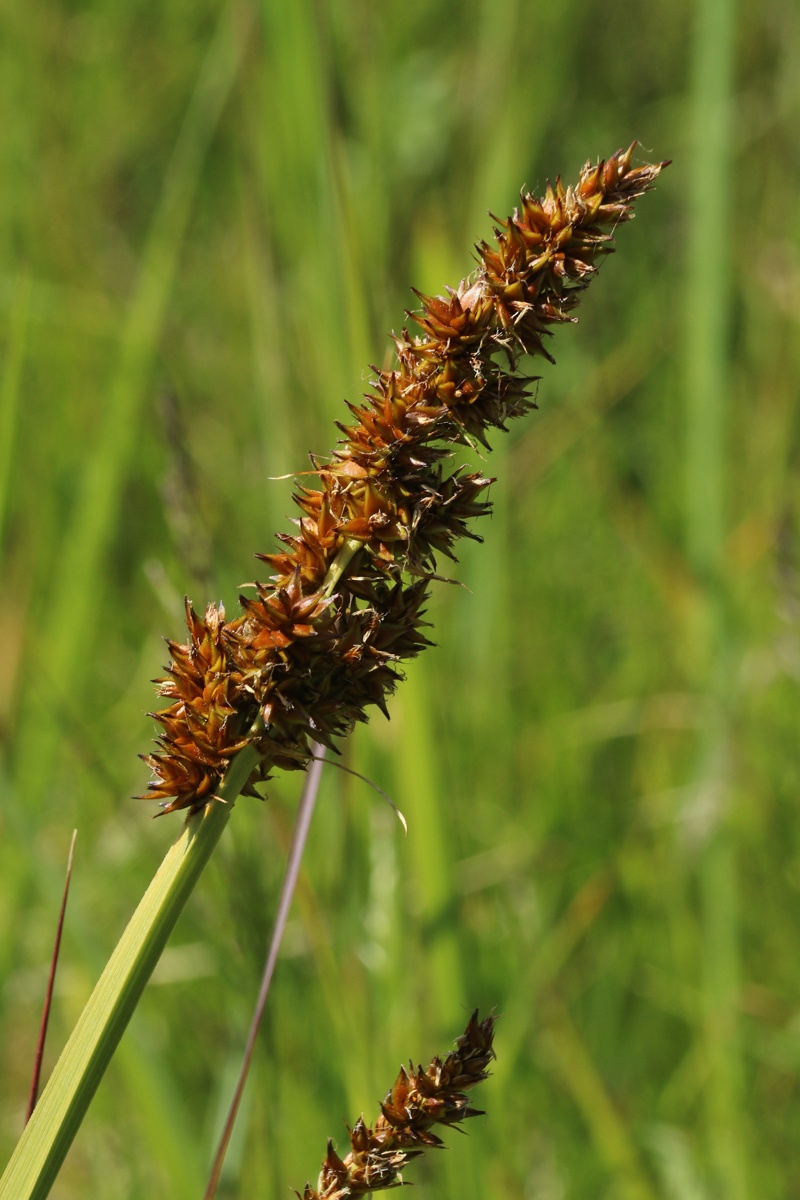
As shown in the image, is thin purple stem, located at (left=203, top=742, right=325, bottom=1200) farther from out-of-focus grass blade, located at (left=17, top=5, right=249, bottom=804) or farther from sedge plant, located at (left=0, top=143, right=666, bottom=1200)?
out-of-focus grass blade, located at (left=17, top=5, right=249, bottom=804)

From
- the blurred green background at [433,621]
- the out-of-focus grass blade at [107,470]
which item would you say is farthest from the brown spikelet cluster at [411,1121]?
the out-of-focus grass blade at [107,470]

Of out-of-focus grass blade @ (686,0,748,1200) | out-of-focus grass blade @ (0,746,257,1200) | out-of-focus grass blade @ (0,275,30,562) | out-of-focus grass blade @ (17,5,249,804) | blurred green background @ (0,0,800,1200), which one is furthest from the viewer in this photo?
out-of-focus grass blade @ (17,5,249,804)

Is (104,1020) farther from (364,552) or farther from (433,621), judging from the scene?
(433,621)

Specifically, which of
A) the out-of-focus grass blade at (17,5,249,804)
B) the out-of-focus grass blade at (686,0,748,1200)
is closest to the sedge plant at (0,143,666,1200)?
the out-of-focus grass blade at (686,0,748,1200)

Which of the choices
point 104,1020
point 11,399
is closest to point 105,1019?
point 104,1020

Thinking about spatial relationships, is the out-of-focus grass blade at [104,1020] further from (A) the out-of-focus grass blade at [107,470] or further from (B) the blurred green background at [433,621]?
(A) the out-of-focus grass blade at [107,470]

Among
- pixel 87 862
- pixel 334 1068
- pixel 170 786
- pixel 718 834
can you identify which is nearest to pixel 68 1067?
pixel 170 786
